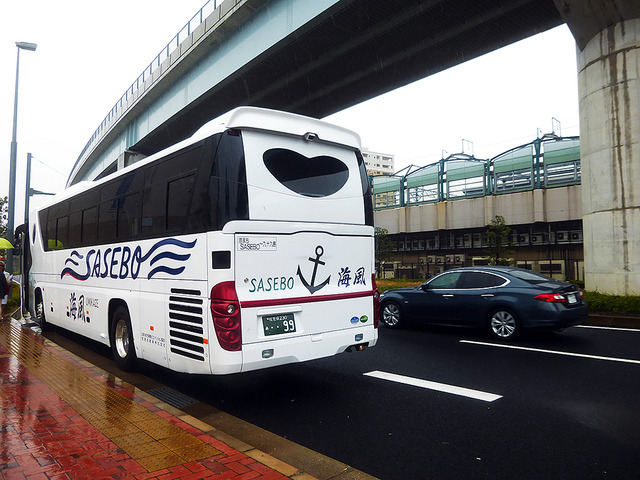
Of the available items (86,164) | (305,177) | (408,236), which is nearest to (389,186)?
(408,236)

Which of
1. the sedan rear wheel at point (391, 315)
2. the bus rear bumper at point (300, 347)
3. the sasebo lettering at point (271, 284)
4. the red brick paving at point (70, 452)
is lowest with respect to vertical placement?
the red brick paving at point (70, 452)

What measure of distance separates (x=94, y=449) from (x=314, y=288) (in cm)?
281

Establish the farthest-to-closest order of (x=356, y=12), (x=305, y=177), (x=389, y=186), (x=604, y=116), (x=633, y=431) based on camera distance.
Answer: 1. (x=389, y=186)
2. (x=356, y=12)
3. (x=604, y=116)
4. (x=305, y=177)
5. (x=633, y=431)

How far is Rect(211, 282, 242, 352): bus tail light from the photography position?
5.02 metres

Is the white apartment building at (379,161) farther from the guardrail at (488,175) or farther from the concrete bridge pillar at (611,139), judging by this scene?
the concrete bridge pillar at (611,139)

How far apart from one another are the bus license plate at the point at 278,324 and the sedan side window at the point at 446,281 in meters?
5.78

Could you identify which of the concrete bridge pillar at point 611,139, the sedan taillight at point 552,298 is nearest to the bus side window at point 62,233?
the sedan taillight at point 552,298

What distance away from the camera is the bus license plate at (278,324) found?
17.4 feet

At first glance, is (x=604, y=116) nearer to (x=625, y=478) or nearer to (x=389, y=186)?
(x=625, y=478)

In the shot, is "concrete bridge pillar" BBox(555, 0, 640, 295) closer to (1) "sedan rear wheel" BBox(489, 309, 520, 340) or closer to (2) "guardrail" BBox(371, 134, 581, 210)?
(1) "sedan rear wheel" BBox(489, 309, 520, 340)

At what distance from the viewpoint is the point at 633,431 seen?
4.56 m

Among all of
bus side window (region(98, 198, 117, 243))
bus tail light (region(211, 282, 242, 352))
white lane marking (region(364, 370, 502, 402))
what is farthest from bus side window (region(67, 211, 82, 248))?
white lane marking (region(364, 370, 502, 402))

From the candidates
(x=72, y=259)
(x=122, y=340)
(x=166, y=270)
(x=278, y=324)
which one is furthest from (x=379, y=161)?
(x=278, y=324)

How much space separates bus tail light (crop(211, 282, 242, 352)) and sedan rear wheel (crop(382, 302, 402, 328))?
22.1ft
